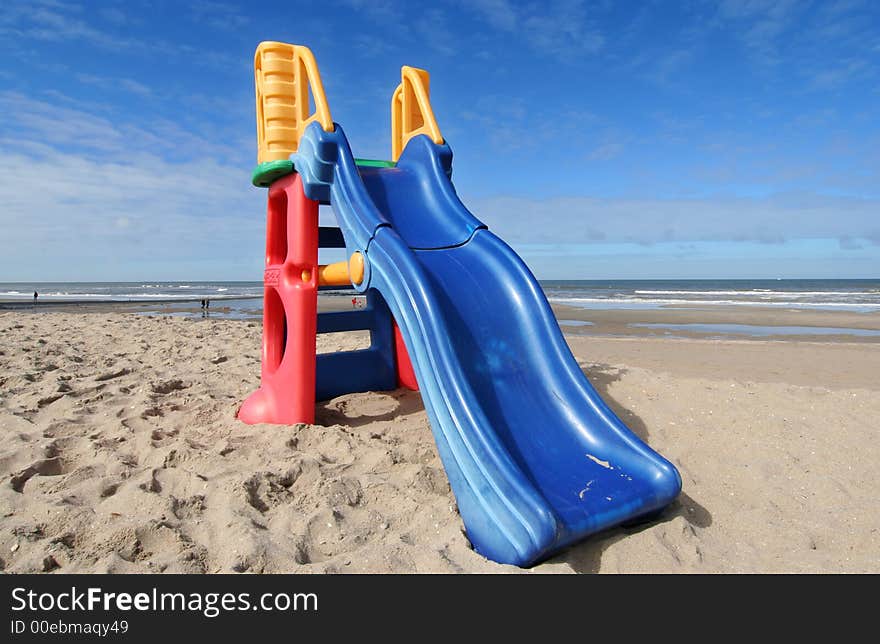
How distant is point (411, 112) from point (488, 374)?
2.85 metres

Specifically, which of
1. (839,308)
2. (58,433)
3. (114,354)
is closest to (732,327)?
(839,308)

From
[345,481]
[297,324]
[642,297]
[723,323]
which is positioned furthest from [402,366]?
[642,297]

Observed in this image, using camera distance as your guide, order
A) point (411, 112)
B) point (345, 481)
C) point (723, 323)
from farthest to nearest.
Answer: point (723, 323)
point (411, 112)
point (345, 481)

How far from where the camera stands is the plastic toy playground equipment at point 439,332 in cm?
271

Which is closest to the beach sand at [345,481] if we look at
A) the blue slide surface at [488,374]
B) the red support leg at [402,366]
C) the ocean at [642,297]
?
the blue slide surface at [488,374]

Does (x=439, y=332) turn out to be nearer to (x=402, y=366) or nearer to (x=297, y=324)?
(x=297, y=324)

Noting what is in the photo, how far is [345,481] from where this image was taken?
3.27 m

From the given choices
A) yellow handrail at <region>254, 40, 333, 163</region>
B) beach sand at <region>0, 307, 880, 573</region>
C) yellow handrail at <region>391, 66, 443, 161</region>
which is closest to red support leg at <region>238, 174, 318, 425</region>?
beach sand at <region>0, 307, 880, 573</region>

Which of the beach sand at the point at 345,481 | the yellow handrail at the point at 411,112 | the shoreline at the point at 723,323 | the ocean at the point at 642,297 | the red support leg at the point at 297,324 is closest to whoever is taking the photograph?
the beach sand at the point at 345,481

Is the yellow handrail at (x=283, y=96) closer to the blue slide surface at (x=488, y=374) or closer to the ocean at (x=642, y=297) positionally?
the blue slide surface at (x=488, y=374)

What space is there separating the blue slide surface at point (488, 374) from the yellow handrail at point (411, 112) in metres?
0.26

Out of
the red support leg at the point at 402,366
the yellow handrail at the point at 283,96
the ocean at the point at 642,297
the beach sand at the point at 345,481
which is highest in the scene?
the yellow handrail at the point at 283,96

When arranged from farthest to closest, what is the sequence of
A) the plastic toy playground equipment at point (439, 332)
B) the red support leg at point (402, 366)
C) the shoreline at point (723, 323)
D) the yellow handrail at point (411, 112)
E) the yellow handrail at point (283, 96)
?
the shoreline at point (723, 323)
the red support leg at point (402, 366)
the yellow handrail at point (411, 112)
the yellow handrail at point (283, 96)
the plastic toy playground equipment at point (439, 332)

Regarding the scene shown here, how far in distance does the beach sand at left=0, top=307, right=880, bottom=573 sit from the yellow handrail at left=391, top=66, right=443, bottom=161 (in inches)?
91.5
